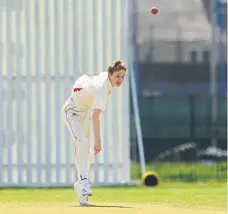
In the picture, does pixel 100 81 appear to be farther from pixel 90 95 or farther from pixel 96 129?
pixel 96 129

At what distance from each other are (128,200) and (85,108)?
2.27 metres

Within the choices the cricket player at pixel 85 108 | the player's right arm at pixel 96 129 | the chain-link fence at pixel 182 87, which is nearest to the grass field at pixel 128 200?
the cricket player at pixel 85 108

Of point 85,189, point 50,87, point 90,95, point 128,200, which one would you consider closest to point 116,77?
point 90,95

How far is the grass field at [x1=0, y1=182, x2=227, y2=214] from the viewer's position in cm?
921

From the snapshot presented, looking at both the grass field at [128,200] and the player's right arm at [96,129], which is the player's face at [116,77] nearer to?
the player's right arm at [96,129]

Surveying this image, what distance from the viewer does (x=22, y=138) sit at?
1520 cm

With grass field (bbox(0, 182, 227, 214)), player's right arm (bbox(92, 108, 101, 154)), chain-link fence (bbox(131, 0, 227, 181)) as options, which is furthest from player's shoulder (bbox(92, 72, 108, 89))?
chain-link fence (bbox(131, 0, 227, 181))

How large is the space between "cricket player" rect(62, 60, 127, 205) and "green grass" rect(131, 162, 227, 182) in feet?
21.6

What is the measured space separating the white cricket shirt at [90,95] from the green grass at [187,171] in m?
6.61

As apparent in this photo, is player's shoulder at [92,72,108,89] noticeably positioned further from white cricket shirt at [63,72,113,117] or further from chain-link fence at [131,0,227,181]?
chain-link fence at [131,0,227,181]

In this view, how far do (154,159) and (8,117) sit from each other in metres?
5.50

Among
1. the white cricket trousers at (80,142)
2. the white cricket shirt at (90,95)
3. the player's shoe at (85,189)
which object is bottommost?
the player's shoe at (85,189)

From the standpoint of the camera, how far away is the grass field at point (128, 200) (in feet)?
30.2

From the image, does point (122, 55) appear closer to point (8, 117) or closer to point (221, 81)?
point (8, 117)
